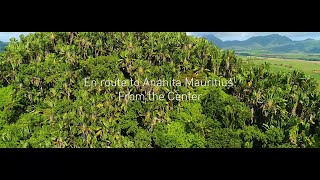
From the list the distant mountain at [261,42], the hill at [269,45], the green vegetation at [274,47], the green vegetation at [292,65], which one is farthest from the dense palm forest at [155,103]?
the distant mountain at [261,42]

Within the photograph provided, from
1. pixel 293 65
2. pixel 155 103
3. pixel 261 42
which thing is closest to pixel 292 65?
pixel 293 65

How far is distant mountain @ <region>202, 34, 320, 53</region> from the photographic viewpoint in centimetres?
1748

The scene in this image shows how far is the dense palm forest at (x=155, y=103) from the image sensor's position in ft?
65.9

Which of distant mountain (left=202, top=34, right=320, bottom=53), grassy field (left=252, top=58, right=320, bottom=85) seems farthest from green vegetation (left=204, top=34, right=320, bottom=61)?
grassy field (left=252, top=58, right=320, bottom=85)

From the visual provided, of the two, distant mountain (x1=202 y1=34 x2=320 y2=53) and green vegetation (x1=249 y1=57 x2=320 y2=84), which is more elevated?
distant mountain (x1=202 y1=34 x2=320 y2=53)

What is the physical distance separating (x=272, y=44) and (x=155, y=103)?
7.06 meters

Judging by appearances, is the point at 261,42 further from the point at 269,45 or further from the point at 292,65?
the point at 292,65

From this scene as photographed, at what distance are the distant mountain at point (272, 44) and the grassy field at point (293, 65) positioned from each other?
0.65 metres

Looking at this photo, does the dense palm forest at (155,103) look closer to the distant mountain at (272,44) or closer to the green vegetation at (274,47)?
the green vegetation at (274,47)

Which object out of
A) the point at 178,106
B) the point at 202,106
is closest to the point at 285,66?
the point at 202,106

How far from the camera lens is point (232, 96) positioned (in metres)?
21.0

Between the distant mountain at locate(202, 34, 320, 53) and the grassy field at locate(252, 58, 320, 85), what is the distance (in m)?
0.65

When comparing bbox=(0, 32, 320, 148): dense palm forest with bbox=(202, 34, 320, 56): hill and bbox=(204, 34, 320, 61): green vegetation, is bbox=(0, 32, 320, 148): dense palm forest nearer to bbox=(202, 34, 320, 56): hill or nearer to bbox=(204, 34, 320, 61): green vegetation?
bbox=(204, 34, 320, 61): green vegetation

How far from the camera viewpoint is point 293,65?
20484mm
